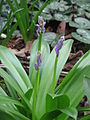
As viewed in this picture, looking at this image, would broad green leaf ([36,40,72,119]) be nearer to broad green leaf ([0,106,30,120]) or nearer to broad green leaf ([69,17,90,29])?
broad green leaf ([0,106,30,120])

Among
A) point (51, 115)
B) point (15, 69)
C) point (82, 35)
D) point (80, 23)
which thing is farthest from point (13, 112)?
point (80, 23)

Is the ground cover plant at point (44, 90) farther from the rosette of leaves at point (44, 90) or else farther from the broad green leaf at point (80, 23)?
the broad green leaf at point (80, 23)

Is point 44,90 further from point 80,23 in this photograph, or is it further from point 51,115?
point 80,23

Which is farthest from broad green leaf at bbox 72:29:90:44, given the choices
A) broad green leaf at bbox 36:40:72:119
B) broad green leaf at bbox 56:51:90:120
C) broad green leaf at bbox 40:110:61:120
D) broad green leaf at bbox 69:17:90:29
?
broad green leaf at bbox 40:110:61:120

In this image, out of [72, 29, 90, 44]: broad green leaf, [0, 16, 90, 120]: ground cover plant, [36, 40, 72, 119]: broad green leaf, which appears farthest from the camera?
[72, 29, 90, 44]: broad green leaf

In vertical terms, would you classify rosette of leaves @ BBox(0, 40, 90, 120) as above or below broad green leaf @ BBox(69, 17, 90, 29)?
above

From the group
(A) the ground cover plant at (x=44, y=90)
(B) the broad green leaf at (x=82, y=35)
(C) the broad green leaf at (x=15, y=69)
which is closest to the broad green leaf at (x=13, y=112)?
(A) the ground cover plant at (x=44, y=90)
